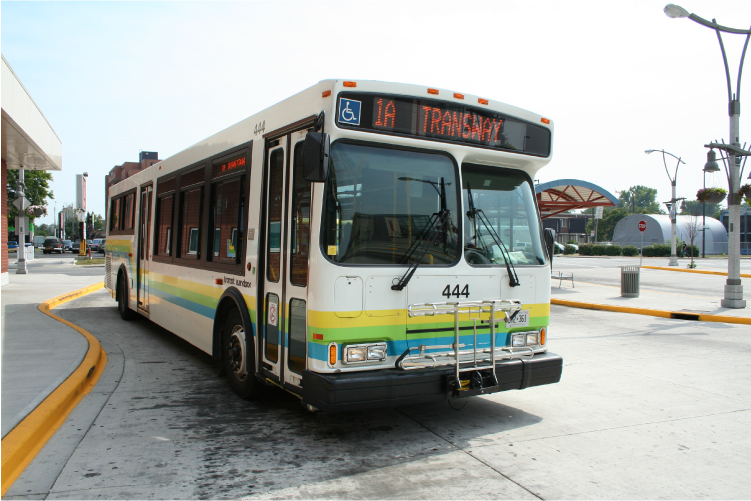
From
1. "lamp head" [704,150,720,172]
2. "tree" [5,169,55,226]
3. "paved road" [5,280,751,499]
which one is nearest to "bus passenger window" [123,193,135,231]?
"paved road" [5,280,751,499]

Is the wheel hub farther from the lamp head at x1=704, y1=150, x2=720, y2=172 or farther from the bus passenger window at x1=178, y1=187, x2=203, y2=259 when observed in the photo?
the lamp head at x1=704, y1=150, x2=720, y2=172

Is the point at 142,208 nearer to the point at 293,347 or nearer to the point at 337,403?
the point at 293,347

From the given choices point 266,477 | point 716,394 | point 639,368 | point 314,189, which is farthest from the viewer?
point 639,368

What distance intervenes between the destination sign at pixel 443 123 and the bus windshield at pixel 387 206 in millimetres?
194

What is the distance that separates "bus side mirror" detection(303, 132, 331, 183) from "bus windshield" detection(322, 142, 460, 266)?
245 mm

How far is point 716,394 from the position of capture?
6.66 metres

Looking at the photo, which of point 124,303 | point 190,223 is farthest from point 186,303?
point 124,303

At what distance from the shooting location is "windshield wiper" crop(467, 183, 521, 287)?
5230mm

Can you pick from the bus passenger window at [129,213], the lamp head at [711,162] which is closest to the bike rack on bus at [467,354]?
the bus passenger window at [129,213]

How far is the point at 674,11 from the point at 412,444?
1479 cm

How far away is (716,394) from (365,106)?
5.32m

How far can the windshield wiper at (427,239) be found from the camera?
15.5 feet

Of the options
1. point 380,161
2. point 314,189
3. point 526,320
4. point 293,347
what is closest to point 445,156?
point 380,161

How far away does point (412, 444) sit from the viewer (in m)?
4.85
